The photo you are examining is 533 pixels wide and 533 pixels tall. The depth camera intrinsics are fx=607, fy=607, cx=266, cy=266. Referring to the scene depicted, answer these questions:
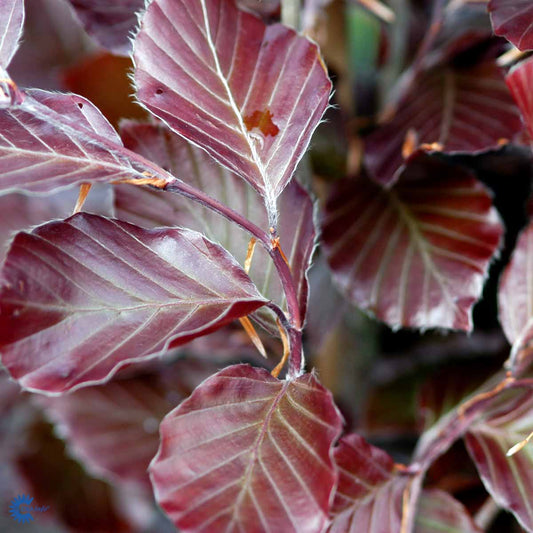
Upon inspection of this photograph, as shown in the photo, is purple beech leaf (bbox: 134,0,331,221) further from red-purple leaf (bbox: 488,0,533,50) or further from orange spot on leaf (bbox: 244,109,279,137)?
red-purple leaf (bbox: 488,0,533,50)

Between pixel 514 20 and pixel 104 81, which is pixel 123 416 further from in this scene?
pixel 514 20

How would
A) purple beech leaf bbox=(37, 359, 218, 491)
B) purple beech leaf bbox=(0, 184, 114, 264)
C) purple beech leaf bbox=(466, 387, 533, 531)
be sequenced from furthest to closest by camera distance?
purple beech leaf bbox=(0, 184, 114, 264) < purple beech leaf bbox=(37, 359, 218, 491) < purple beech leaf bbox=(466, 387, 533, 531)

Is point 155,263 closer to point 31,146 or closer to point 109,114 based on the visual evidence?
point 31,146

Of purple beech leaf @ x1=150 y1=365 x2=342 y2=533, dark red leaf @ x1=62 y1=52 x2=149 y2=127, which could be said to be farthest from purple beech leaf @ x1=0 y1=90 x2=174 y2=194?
dark red leaf @ x1=62 y1=52 x2=149 y2=127

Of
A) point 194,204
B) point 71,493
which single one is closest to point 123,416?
point 71,493

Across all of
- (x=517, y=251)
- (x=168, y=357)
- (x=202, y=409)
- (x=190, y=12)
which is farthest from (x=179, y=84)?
(x=168, y=357)

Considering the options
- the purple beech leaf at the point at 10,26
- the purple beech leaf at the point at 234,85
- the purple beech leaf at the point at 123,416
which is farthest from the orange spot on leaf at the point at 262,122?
the purple beech leaf at the point at 123,416
